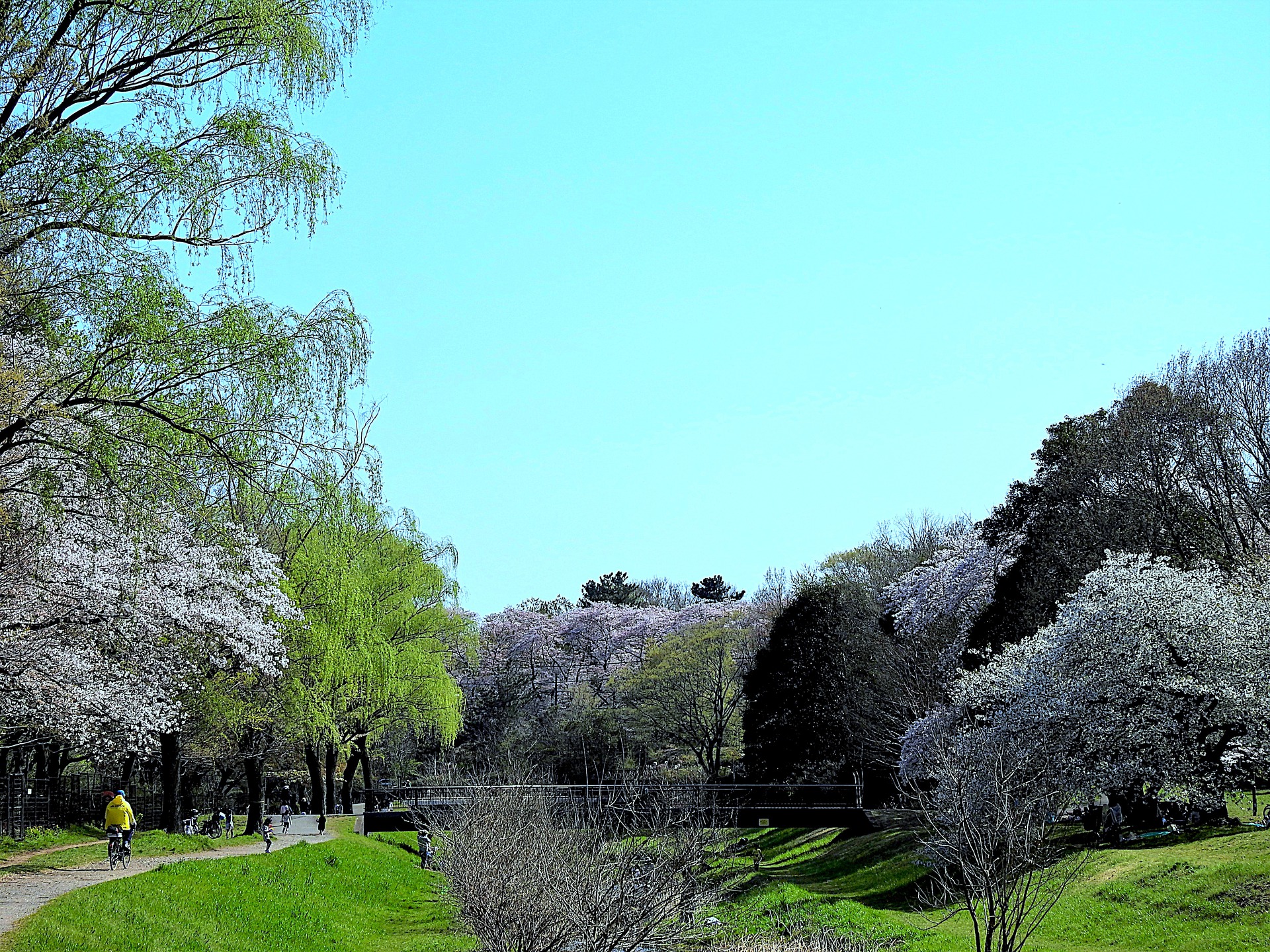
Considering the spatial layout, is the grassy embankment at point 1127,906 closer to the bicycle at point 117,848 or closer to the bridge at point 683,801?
the bridge at point 683,801

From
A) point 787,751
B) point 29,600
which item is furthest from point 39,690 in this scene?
point 787,751

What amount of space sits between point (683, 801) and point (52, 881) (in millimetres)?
14523

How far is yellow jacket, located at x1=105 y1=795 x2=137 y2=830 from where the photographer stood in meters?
19.5

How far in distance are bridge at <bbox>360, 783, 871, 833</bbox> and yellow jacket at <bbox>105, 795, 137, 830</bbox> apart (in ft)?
25.1

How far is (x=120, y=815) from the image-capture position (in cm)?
1959

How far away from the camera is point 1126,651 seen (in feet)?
71.5

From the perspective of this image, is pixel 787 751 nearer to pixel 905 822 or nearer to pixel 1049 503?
pixel 905 822

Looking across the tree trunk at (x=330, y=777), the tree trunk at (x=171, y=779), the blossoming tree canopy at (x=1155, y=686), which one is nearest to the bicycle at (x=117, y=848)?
the tree trunk at (x=171, y=779)

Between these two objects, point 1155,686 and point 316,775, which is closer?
point 1155,686

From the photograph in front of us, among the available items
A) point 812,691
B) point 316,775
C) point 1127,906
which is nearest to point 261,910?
point 1127,906

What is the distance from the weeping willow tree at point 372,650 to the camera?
29.3 m

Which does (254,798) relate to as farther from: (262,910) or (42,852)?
(262,910)

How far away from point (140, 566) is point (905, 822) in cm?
2732

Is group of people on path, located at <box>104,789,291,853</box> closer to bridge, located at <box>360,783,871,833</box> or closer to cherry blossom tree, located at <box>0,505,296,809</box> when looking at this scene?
cherry blossom tree, located at <box>0,505,296,809</box>
